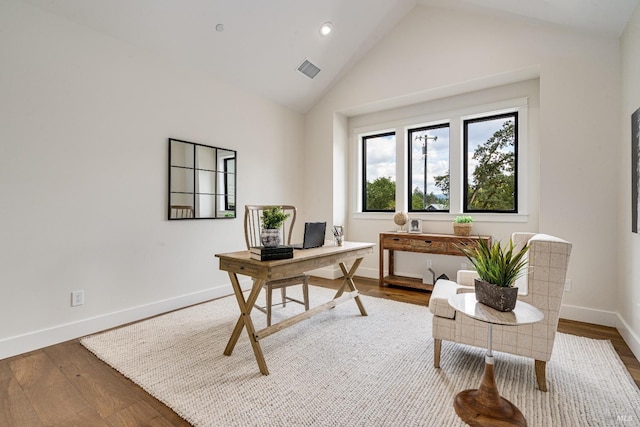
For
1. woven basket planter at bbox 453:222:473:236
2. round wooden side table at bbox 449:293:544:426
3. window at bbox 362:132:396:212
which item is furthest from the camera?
window at bbox 362:132:396:212

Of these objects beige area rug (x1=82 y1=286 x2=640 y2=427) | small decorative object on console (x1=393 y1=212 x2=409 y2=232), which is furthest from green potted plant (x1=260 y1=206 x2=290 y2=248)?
small decorative object on console (x1=393 y1=212 x2=409 y2=232)

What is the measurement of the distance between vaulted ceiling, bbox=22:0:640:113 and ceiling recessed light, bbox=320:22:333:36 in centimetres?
4

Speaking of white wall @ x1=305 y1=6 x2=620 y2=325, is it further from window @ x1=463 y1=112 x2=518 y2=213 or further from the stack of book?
the stack of book

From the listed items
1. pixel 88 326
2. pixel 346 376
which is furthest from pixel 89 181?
pixel 346 376

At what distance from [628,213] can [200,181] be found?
4.04m

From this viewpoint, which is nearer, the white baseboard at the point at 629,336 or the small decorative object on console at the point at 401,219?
the white baseboard at the point at 629,336

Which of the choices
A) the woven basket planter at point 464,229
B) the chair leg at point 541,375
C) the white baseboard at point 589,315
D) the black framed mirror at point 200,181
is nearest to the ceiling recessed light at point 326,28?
the black framed mirror at point 200,181

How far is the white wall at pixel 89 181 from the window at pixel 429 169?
2.73 meters

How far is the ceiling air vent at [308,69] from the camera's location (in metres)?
4.03

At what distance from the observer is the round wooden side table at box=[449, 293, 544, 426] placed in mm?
1464

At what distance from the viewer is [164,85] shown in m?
3.15

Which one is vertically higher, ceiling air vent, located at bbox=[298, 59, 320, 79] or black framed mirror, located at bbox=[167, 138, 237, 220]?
ceiling air vent, located at bbox=[298, 59, 320, 79]

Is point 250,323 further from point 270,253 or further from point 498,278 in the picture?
point 498,278

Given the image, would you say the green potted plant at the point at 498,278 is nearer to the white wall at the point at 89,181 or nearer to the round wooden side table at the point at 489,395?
the round wooden side table at the point at 489,395
